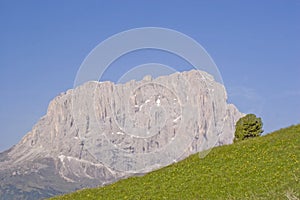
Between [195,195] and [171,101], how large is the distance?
8.79 metres

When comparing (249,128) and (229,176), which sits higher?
(249,128)

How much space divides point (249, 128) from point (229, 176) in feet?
98.6

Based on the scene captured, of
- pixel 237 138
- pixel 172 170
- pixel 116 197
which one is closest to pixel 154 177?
pixel 172 170

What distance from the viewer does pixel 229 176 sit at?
4309 cm

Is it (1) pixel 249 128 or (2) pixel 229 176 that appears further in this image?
(1) pixel 249 128

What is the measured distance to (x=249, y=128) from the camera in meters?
72.2

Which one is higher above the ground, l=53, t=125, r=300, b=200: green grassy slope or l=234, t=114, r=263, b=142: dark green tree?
l=234, t=114, r=263, b=142: dark green tree

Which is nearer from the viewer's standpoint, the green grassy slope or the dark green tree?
the green grassy slope

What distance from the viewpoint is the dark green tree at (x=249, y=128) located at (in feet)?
236

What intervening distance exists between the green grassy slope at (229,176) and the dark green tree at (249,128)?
11410 millimetres

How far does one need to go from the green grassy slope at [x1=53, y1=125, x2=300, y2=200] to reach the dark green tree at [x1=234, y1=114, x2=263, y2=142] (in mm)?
11410

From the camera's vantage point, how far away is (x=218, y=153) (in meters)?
55.2

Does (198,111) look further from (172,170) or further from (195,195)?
(195,195)

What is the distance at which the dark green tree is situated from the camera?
2827 inches
